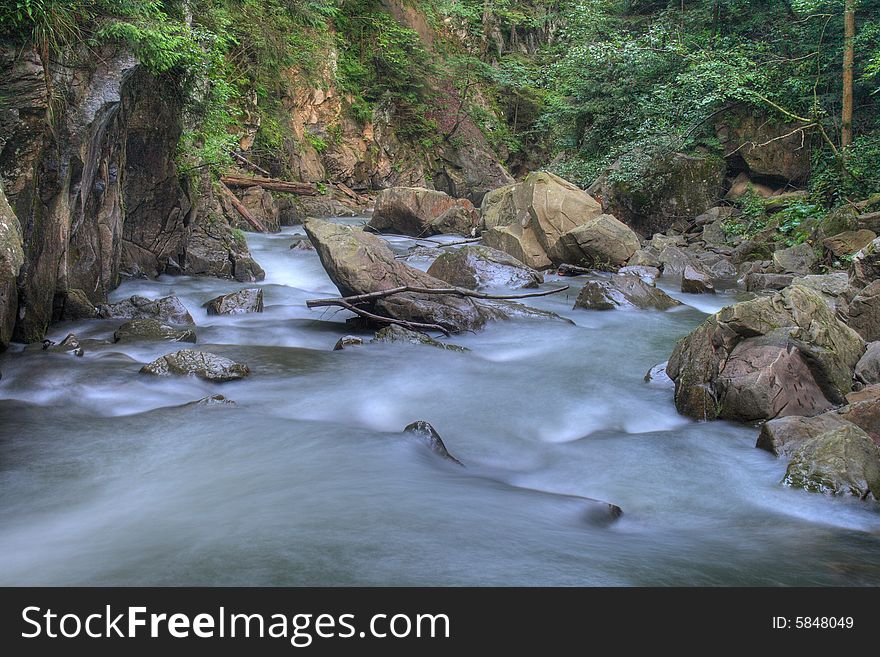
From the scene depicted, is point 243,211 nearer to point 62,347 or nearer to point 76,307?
point 76,307

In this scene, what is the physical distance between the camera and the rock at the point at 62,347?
23.5 feet

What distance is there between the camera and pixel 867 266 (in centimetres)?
796

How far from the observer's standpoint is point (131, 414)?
6.07 meters

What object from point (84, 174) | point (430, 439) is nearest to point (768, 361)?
point (430, 439)

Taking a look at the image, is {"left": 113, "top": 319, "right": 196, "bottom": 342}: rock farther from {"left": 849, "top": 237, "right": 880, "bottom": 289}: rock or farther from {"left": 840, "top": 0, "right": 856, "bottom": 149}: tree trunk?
{"left": 840, "top": 0, "right": 856, "bottom": 149}: tree trunk

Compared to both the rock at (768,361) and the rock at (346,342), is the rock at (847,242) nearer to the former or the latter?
the rock at (768,361)

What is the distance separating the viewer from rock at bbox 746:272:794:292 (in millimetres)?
12031

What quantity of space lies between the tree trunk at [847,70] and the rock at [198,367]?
1366cm

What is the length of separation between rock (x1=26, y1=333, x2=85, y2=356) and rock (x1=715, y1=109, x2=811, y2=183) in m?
15.0

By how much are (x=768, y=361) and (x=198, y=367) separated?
5185 mm

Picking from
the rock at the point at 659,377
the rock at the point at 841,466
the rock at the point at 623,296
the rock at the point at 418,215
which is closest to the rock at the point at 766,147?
the rock at the point at 418,215
